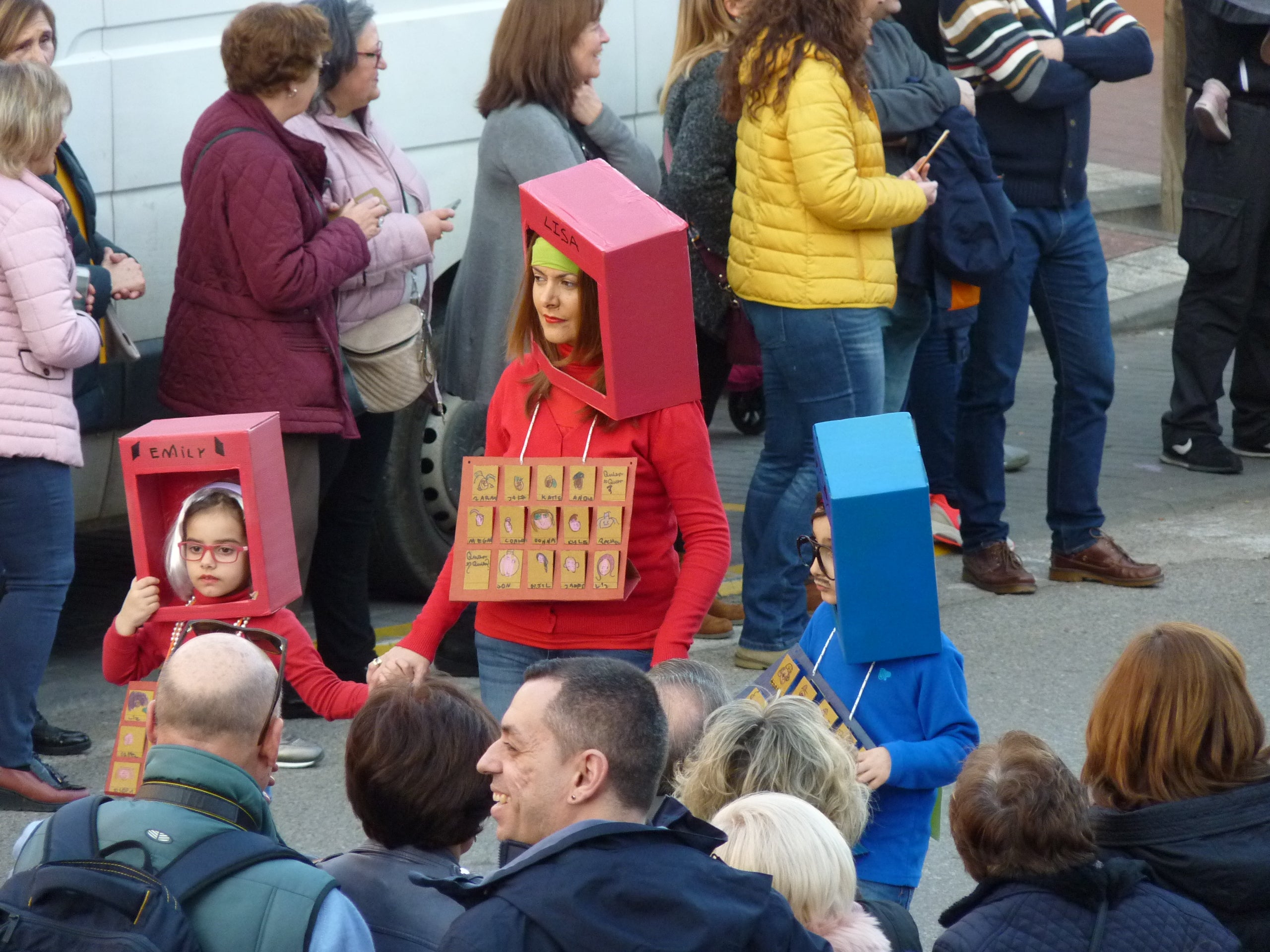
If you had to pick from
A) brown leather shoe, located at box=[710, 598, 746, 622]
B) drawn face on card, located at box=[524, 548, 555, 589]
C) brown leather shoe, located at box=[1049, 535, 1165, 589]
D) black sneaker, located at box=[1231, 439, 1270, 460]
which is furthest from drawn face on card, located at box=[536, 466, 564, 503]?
black sneaker, located at box=[1231, 439, 1270, 460]

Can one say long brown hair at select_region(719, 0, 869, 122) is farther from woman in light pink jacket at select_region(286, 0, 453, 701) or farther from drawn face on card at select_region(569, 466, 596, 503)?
drawn face on card at select_region(569, 466, 596, 503)

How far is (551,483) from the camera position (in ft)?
11.9

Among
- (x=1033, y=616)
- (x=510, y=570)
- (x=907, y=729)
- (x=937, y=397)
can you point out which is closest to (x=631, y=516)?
(x=510, y=570)

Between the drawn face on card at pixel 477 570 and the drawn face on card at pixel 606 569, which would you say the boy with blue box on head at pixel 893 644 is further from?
the drawn face on card at pixel 477 570

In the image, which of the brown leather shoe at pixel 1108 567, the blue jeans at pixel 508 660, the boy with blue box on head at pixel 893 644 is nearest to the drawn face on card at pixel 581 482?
the blue jeans at pixel 508 660

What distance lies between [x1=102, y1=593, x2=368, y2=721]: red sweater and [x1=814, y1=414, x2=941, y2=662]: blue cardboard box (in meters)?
1.06

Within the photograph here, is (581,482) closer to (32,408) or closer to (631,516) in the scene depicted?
(631,516)

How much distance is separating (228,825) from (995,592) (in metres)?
4.18

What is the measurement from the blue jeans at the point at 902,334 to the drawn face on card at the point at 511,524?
2.23 meters

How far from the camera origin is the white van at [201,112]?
5.04 m

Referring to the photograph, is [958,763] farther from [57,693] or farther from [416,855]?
[57,693]

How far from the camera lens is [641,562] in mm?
3758

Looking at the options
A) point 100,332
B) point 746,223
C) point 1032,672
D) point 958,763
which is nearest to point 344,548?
point 100,332

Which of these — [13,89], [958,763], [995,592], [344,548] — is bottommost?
[995,592]
